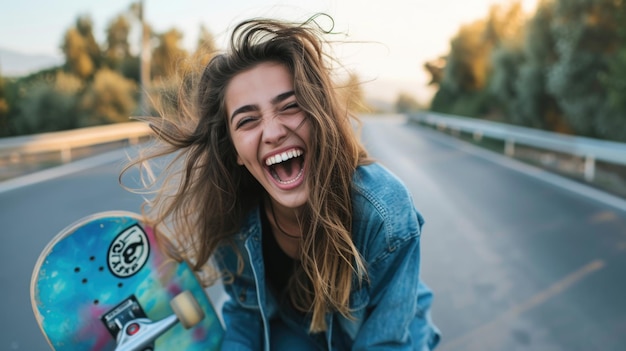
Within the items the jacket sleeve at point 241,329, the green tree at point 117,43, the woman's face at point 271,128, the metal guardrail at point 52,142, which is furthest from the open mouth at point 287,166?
the green tree at point 117,43

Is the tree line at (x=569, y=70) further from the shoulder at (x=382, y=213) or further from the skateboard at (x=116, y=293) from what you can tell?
the skateboard at (x=116, y=293)

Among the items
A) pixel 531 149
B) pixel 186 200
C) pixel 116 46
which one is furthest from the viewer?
pixel 116 46

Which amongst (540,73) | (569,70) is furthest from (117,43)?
(569,70)

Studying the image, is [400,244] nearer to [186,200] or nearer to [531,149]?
[186,200]

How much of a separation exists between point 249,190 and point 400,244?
84cm

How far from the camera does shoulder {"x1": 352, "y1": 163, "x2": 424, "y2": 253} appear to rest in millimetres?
2104

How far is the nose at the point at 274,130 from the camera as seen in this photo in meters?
2.13

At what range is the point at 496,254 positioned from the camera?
5.12m

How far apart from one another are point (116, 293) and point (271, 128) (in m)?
0.93

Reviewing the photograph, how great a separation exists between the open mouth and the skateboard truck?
23.8 inches

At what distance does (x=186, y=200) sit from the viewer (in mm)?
2523

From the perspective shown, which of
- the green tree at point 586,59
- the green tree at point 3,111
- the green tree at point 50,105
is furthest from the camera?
the green tree at point 50,105

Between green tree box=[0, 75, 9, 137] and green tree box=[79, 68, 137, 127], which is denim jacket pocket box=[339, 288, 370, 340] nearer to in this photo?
green tree box=[0, 75, 9, 137]

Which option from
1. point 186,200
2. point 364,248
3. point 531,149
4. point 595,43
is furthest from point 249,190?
point 531,149
